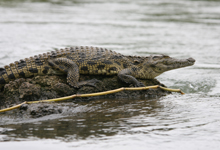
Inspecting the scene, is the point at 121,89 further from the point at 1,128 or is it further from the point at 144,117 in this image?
the point at 1,128

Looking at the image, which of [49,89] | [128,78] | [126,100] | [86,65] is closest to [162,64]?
[128,78]

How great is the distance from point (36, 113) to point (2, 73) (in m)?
1.26

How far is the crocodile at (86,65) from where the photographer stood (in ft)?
17.1

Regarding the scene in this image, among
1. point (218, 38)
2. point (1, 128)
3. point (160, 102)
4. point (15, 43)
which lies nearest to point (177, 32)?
point (218, 38)

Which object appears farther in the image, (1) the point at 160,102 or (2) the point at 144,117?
(1) the point at 160,102

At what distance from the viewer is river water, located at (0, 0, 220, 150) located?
3752 millimetres

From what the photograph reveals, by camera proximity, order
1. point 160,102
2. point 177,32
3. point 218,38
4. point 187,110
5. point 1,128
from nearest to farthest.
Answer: point 1,128
point 187,110
point 160,102
point 218,38
point 177,32

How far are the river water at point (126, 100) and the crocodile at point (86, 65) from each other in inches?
21.3

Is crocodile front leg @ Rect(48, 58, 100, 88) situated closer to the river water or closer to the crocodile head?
the river water

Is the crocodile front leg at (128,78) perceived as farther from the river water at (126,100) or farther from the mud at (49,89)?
the river water at (126,100)

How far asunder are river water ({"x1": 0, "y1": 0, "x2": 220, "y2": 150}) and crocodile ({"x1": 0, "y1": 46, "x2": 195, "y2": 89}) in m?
0.54

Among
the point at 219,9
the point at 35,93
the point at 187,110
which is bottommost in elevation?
the point at 187,110

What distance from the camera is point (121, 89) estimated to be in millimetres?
5121

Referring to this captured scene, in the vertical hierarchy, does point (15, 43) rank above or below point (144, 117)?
above
